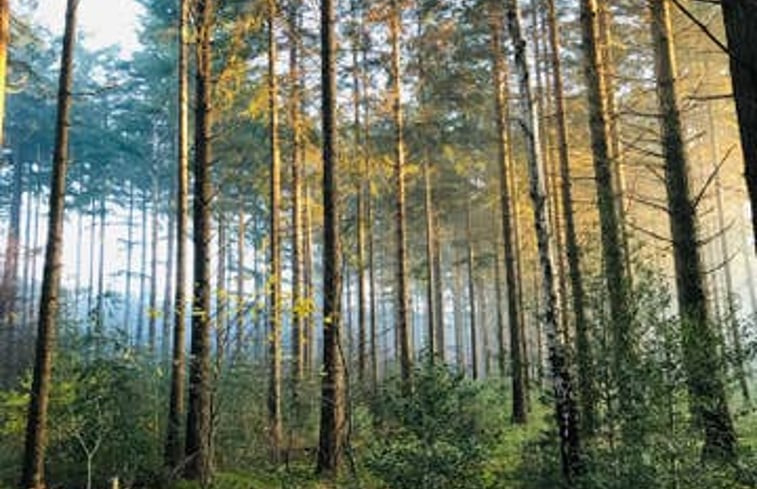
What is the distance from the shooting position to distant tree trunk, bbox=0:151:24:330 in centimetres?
2274

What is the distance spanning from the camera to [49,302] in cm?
914

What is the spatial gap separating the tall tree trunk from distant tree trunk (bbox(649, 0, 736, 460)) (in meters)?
6.72

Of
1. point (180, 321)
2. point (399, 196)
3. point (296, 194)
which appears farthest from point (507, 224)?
point (180, 321)

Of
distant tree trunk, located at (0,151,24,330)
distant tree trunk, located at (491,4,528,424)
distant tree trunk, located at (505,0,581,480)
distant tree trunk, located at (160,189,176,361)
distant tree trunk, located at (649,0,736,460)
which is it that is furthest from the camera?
distant tree trunk, located at (160,189,176,361)

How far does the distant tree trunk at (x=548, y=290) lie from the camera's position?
744cm

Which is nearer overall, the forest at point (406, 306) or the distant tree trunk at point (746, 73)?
the distant tree trunk at point (746, 73)

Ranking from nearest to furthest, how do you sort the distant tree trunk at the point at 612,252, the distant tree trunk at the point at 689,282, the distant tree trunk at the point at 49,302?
1. the distant tree trunk at the point at 689,282
2. the distant tree trunk at the point at 612,252
3. the distant tree trunk at the point at 49,302

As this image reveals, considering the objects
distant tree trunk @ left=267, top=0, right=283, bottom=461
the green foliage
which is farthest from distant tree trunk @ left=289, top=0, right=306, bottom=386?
the green foliage

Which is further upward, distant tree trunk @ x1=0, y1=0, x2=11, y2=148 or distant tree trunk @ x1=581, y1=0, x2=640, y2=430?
distant tree trunk @ x1=0, y1=0, x2=11, y2=148

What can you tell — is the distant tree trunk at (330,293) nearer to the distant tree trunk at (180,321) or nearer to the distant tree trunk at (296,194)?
the distant tree trunk at (180,321)

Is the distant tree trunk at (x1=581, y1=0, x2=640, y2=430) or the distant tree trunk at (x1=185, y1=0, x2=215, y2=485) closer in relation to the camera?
the distant tree trunk at (x1=581, y1=0, x2=640, y2=430)

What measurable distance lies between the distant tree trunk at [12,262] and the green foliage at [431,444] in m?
11.7

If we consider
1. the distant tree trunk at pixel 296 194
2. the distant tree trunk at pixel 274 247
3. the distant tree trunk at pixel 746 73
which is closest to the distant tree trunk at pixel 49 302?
the distant tree trunk at pixel 274 247

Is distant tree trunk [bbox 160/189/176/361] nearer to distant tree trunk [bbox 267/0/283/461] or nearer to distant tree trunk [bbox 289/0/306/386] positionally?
distant tree trunk [bbox 289/0/306/386]
